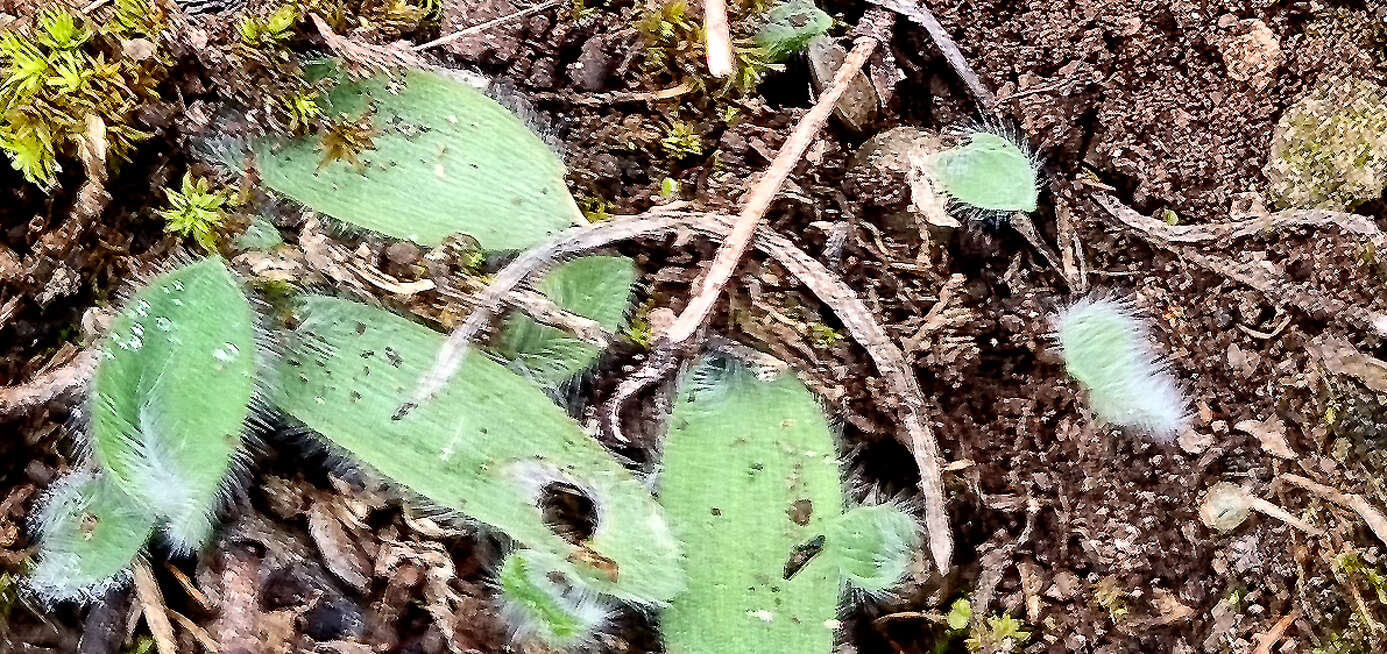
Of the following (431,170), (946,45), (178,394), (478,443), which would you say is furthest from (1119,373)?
(178,394)

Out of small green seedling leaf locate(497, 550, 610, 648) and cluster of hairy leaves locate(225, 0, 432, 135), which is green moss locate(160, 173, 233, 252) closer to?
cluster of hairy leaves locate(225, 0, 432, 135)

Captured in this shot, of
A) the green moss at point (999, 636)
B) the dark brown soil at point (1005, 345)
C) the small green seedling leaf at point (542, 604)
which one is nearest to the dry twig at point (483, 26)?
the dark brown soil at point (1005, 345)

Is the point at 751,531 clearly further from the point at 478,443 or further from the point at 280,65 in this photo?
the point at 280,65

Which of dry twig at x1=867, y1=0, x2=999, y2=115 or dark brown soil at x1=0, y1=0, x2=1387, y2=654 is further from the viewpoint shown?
dry twig at x1=867, y1=0, x2=999, y2=115

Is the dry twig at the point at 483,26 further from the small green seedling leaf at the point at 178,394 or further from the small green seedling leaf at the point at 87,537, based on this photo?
the small green seedling leaf at the point at 87,537

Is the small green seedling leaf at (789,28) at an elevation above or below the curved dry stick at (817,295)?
above

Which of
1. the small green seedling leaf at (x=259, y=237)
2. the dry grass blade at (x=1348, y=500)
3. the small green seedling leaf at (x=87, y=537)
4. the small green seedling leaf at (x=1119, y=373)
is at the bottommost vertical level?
the small green seedling leaf at (x=87, y=537)

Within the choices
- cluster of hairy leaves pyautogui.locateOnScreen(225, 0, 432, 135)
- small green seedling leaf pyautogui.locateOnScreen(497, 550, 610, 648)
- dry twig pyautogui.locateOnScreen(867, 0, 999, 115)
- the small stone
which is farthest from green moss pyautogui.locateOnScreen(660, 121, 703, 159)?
the small stone
